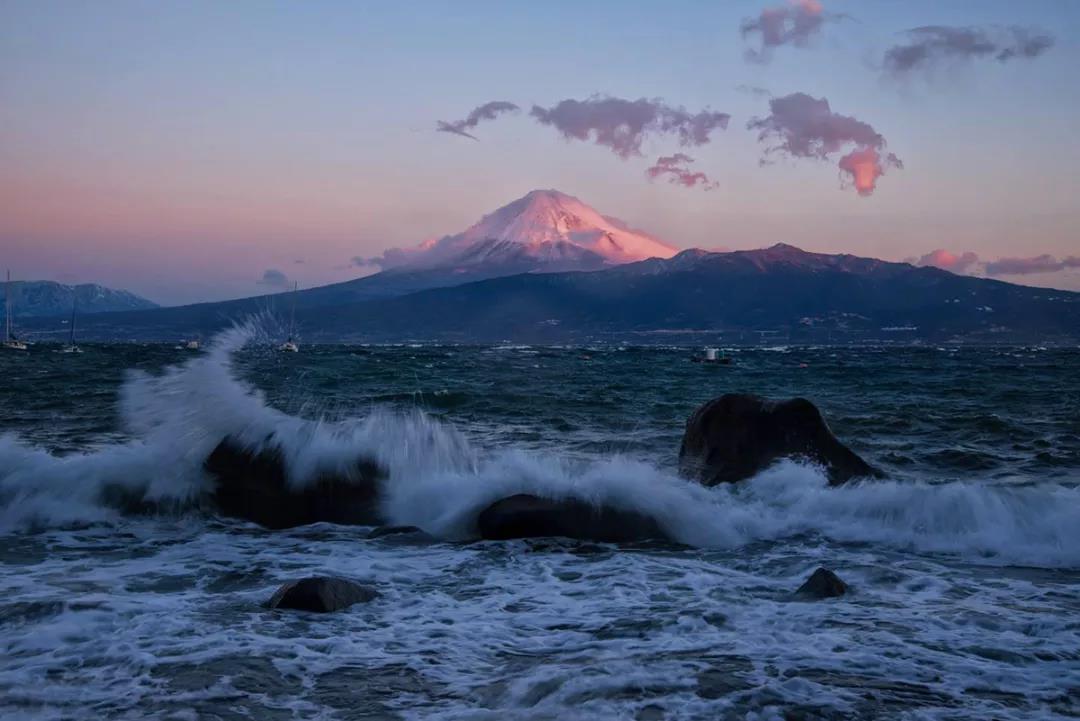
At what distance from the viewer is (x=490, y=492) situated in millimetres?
9906

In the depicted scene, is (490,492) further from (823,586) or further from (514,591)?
(823,586)

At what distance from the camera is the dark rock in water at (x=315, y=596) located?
6.25m

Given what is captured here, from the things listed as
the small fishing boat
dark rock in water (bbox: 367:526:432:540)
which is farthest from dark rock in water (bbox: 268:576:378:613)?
the small fishing boat

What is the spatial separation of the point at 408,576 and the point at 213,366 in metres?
6.57

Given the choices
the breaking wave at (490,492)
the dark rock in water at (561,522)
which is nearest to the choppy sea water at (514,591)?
the breaking wave at (490,492)

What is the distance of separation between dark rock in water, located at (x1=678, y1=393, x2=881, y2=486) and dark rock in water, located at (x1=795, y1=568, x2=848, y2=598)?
397 cm

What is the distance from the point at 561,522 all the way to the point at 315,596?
128 inches

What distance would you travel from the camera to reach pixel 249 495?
10000 mm

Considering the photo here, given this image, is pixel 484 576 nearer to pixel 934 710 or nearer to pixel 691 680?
pixel 691 680

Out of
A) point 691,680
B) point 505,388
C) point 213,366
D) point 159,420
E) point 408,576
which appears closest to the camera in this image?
point 691,680

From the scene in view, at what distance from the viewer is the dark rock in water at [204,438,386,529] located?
976cm

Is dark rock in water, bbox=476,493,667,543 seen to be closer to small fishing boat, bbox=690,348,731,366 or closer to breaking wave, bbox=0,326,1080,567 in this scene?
breaking wave, bbox=0,326,1080,567

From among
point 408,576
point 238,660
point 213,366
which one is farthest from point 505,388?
point 238,660

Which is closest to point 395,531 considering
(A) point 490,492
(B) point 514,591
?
(A) point 490,492
